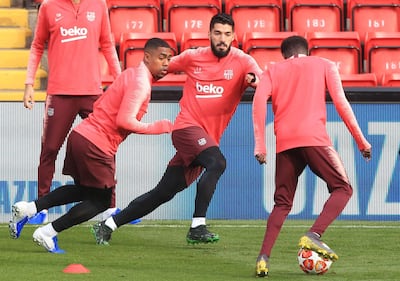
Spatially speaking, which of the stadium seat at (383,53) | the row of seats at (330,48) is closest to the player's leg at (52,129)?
the row of seats at (330,48)

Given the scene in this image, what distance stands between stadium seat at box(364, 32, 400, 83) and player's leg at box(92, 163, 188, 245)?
509 cm

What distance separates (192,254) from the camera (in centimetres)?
1011

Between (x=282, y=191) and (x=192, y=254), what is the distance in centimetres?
149

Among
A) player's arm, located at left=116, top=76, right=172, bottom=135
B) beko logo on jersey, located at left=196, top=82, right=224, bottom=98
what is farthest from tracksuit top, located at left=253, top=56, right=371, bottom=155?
beko logo on jersey, located at left=196, top=82, right=224, bottom=98

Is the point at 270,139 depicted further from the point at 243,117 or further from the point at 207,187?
the point at 207,187

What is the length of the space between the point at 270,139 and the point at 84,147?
376 cm

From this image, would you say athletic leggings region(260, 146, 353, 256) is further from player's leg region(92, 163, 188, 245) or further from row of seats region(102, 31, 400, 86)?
row of seats region(102, 31, 400, 86)

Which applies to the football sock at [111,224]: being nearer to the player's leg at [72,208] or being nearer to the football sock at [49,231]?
the player's leg at [72,208]

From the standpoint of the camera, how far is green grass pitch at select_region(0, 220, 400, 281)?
8672 mm

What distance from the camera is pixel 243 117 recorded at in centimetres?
1309

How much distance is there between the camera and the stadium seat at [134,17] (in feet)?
50.8

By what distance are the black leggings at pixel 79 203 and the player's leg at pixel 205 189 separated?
776mm

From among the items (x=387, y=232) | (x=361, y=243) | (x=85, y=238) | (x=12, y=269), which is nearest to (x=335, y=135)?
(x=387, y=232)

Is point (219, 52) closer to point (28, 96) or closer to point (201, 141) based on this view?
point (201, 141)
